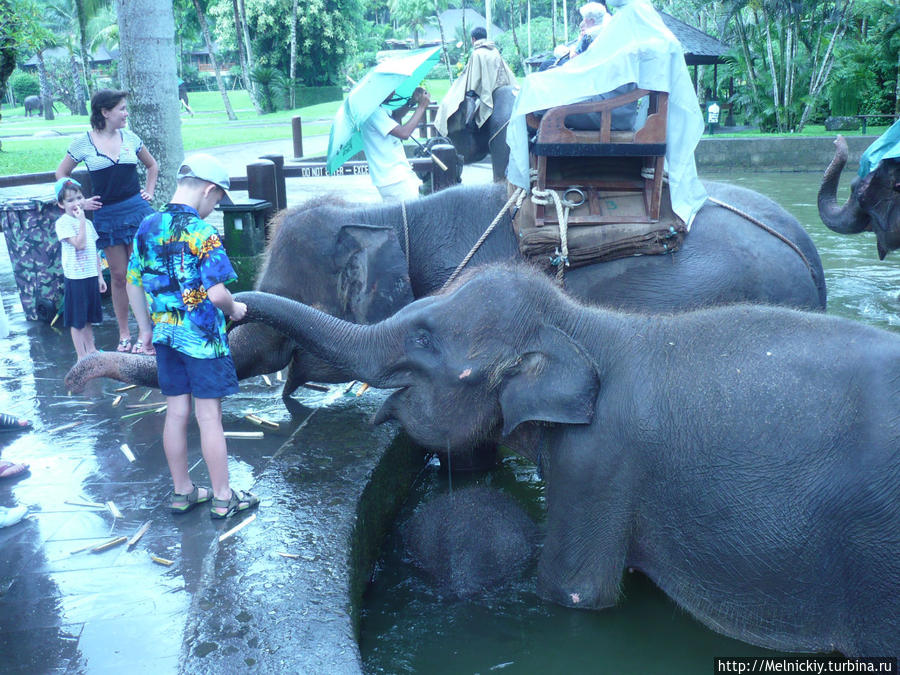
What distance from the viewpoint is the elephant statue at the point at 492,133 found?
805 cm

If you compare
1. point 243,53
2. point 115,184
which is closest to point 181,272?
point 115,184

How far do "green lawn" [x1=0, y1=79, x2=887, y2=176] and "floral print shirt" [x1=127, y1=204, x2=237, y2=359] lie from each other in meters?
12.6

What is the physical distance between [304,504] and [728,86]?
30.1 metres

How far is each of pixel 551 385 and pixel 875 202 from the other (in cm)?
455

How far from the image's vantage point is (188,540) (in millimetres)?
3592

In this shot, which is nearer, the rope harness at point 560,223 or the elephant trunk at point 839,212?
the rope harness at point 560,223

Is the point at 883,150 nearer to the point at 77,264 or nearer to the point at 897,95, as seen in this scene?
the point at 77,264

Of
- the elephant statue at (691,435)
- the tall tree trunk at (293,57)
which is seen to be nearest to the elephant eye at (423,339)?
the elephant statue at (691,435)

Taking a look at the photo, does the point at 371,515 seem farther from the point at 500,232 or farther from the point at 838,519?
the point at 838,519

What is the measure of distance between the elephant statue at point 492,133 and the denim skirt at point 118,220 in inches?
126

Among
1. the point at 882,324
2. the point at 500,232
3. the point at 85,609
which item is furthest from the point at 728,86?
the point at 85,609

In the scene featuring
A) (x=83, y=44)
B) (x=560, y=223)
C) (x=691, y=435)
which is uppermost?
(x=83, y=44)

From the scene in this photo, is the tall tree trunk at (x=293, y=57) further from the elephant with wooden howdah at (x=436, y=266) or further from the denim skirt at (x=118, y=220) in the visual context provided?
the elephant with wooden howdah at (x=436, y=266)

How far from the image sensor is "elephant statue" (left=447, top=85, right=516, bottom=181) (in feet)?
26.4
